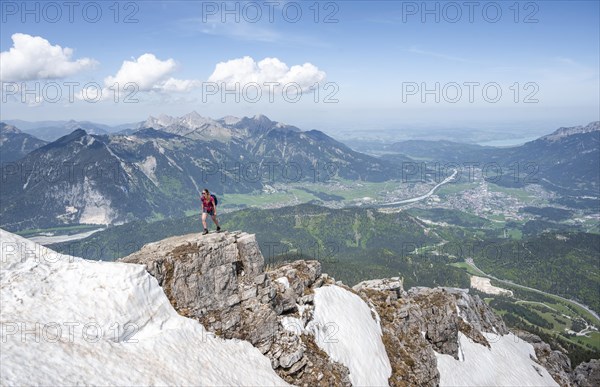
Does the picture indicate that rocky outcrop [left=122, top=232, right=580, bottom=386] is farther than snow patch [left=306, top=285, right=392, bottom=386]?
No

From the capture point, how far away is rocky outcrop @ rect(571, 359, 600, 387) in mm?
66438

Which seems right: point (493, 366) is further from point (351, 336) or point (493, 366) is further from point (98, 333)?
point (98, 333)

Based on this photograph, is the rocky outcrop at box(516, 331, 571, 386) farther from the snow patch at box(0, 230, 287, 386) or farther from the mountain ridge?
the snow patch at box(0, 230, 287, 386)

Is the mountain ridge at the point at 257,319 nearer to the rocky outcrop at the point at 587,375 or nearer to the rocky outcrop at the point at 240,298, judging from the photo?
the rocky outcrop at the point at 240,298

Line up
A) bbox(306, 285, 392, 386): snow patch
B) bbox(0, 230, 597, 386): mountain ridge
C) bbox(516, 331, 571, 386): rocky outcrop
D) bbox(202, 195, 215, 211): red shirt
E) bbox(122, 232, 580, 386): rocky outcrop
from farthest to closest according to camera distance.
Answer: bbox(516, 331, 571, 386): rocky outcrop, bbox(202, 195, 215, 211): red shirt, bbox(306, 285, 392, 386): snow patch, bbox(122, 232, 580, 386): rocky outcrop, bbox(0, 230, 597, 386): mountain ridge

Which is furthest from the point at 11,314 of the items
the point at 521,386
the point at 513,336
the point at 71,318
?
the point at 513,336

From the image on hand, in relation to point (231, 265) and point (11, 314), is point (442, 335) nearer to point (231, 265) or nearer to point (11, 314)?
point (231, 265)

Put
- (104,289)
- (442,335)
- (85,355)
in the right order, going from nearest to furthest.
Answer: (85,355) → (104,289) → (442,335)

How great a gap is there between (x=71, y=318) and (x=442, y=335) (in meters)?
44.8

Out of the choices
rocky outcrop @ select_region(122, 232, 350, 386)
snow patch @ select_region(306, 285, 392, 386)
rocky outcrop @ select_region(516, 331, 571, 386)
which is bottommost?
rocky outcrop @ select_region(516, 331, 571, 386)

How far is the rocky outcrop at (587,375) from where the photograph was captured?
66.4 meters

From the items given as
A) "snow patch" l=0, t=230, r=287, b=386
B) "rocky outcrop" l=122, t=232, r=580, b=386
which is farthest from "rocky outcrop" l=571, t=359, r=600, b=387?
"snow patch" l=0, t=230, r=287, b=386

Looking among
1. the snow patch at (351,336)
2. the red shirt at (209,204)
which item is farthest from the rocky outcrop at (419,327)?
the red shirt at (209,204)

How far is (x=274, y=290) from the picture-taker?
121 feet
